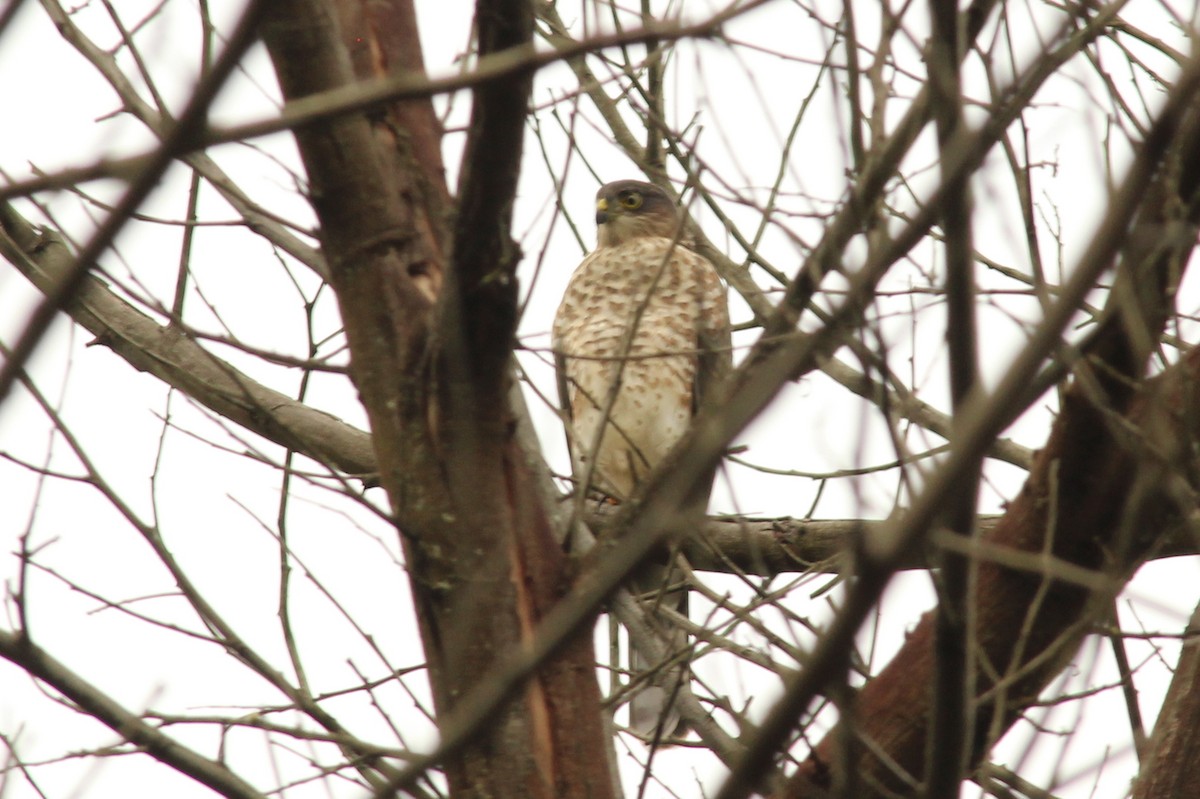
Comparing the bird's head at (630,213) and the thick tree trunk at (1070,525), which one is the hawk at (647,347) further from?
the thick tree trunk at (1070,525)

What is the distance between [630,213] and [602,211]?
13cm

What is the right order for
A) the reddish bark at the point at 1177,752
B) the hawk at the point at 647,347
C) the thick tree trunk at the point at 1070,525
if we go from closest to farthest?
the thick tree trunk at the point at 1070,525 → the reddish bark at the point at 1177,752 → the hawk at the point at 647,347

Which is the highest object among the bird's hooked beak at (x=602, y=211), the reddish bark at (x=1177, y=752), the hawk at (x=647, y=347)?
the bird's hooked beak at (x=602, y=211)

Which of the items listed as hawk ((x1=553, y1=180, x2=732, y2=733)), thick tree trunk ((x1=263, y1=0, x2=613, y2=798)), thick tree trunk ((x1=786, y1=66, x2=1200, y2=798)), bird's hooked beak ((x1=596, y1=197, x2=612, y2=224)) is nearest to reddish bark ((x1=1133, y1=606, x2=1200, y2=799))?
thick tree trunk ((x1=786, y1=66, x2=1200, y2=798))

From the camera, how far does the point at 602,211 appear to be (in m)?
6.41

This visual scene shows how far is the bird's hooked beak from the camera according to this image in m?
6.38

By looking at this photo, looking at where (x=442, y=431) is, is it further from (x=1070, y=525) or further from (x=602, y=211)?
(x=602, y=211)

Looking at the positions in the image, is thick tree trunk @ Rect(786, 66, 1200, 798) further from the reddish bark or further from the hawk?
the hawk

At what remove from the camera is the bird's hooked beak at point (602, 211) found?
638cm

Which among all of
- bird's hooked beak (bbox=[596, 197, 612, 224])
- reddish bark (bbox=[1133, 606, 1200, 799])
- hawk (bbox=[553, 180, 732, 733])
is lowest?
reddish bark (bbox=[1133, 606, 1200, 799])

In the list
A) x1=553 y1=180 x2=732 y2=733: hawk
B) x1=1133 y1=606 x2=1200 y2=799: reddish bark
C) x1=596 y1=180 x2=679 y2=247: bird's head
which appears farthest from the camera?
x1=596 y1=180 x2=679 y2=247: bird's head

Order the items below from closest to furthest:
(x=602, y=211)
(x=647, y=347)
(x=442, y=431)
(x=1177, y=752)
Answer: (x=442, y=431) → (x=1177, y=752) → (x=647, y=347) → (x=602, y=211)

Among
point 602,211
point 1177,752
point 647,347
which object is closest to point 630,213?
point 602,211

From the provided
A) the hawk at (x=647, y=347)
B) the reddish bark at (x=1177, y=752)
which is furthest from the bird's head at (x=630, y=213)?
the reddish bark at (x=1177, y=752)
